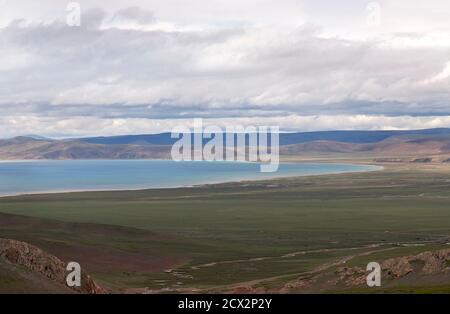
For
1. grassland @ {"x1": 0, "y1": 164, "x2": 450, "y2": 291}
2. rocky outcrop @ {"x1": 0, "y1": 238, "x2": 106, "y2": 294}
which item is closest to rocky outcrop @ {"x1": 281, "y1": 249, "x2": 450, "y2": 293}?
grassland @ {"x1": 0, "y1": 164, "x2": 450, "y2": 291}

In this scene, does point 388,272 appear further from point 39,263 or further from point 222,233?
point 222,233

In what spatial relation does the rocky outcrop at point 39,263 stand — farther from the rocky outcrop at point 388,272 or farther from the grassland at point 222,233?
the rocky outcrop at point 388,272

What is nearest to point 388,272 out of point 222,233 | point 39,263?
point 39,263

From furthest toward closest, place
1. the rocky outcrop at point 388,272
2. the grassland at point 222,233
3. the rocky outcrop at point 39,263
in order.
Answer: the grassland at point 222,233
the rocky outcrop at point 388,272
the rocky outcrop at point 39,263

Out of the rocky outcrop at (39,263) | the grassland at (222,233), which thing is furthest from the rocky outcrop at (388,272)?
the rocky outcrop at (39,263)
